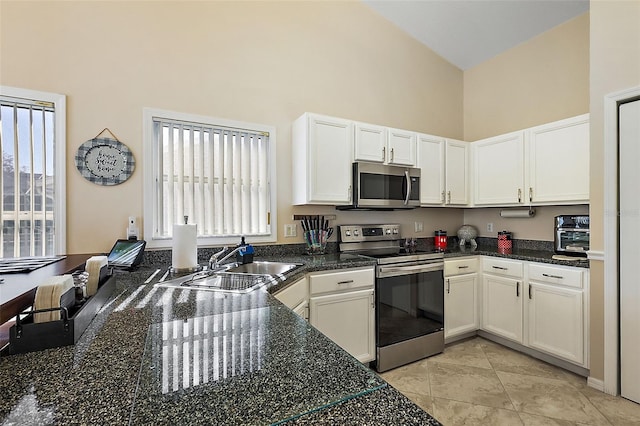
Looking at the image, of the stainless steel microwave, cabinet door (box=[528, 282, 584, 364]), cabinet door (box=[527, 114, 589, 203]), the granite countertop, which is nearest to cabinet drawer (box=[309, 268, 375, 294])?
the stainless steel microwave

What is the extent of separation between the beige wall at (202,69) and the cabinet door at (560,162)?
1086 millimetres

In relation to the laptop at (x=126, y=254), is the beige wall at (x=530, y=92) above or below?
above

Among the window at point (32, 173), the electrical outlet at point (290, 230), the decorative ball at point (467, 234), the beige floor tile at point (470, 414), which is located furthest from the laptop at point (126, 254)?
the decorative ball at point (467, 234)

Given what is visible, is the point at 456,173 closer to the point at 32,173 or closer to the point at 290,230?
the point at 290,230

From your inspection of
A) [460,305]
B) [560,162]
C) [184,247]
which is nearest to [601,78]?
[560,162]

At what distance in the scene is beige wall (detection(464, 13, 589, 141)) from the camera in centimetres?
282

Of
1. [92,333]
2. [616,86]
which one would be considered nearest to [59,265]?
[92,333]

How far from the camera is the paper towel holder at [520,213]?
304 cm

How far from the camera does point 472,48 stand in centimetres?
345

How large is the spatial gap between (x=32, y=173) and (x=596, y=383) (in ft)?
13.4

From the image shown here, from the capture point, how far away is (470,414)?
1884 millimetres

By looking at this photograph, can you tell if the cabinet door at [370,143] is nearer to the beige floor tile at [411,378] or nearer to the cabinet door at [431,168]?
the cabinet door at [431,168]

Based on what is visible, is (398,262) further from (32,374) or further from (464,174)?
(32,374)

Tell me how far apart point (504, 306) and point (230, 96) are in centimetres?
306
